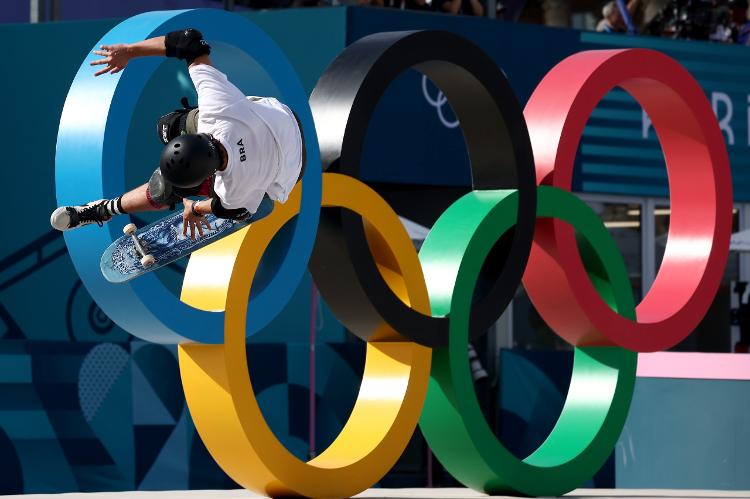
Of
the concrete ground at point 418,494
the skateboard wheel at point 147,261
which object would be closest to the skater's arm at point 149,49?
the skateboard wheel at point 147,261

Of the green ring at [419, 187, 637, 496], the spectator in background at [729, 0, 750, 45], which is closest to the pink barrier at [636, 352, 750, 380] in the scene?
the green ring at [419, 187, 637, 496]

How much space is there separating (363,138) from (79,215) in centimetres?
245

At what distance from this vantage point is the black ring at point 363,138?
9.97 metres

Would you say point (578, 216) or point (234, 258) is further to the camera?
point (578, 216)

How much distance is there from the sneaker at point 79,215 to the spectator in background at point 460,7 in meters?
8.61

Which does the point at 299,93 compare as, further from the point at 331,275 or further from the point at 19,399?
the point at 19,399

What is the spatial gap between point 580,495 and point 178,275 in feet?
18.2

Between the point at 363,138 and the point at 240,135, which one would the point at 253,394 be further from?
the point at 363,138

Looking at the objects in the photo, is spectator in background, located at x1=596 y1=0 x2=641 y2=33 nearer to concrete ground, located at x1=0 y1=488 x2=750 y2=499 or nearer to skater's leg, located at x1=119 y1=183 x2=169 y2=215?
concrete ground, located at x1=0 y1=488 x2=750 y2=499

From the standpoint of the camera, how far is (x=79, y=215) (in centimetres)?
832

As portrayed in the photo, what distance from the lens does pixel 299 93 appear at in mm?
9617

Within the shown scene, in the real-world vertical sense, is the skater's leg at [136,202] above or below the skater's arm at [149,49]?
below

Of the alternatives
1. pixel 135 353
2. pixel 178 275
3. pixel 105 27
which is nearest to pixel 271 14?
pixel 105 27

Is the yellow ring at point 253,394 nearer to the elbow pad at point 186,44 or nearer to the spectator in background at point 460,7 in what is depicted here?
the elbow pad at point 186,44
